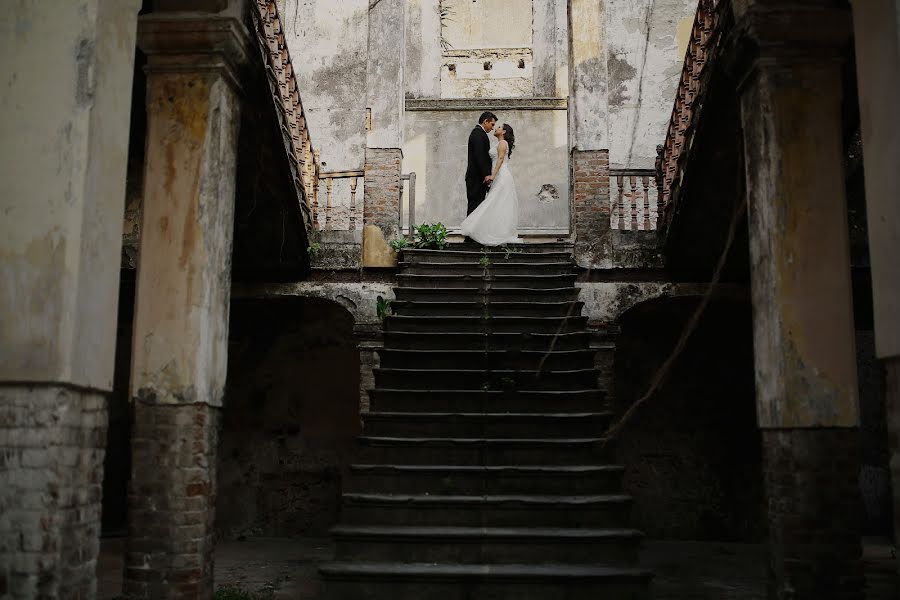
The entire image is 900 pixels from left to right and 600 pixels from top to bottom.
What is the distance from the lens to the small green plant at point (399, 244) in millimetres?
9750

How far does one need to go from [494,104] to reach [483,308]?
6.35m

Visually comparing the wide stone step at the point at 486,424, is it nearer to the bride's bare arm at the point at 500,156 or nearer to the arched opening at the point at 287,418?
the arched opening at the point at 287,418

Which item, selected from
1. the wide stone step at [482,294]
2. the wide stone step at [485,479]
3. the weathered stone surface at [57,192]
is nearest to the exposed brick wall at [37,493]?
the weathered stone surface at [57,192]

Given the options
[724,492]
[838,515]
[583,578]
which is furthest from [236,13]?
[724,492]

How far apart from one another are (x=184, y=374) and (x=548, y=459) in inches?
116

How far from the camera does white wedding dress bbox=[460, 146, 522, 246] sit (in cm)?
1029

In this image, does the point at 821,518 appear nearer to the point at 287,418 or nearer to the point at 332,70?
the point at 287,418

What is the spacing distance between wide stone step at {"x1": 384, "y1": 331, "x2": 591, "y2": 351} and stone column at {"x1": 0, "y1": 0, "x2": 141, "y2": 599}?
14.5 ft

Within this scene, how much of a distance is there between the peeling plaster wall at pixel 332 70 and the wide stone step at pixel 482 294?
539 centimetres

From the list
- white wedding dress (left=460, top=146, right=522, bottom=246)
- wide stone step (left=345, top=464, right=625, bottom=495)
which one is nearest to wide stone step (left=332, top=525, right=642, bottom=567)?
wide stone step (left=345, top=464, right=625, bottom=495)

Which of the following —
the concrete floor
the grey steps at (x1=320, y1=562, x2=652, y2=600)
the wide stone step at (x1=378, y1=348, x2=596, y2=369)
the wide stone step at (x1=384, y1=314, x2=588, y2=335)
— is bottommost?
the concrete floor

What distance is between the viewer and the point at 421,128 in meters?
14.3

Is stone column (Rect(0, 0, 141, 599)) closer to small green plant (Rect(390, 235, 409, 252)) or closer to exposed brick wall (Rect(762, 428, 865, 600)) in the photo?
exposed brick wall (Rect(762, 428, 865, 600))

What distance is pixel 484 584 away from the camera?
597 cm
